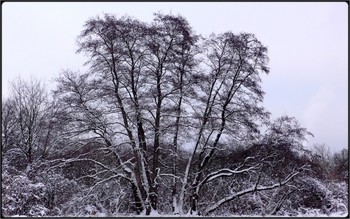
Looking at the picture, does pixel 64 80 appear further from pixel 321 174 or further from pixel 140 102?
pixel 321 174

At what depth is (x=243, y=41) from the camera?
1788 centimetres

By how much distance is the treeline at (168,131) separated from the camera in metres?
16.8

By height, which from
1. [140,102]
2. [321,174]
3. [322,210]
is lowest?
[322,210]

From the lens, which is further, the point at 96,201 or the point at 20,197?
the point at 96,201

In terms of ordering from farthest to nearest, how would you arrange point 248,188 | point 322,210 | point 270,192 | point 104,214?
point 270,192 → point 248,188 → point 322,210 → point 104,214

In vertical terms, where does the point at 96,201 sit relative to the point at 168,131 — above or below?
below

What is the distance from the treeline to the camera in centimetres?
1680

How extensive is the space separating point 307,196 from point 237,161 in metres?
3.51

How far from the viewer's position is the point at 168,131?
1711cm

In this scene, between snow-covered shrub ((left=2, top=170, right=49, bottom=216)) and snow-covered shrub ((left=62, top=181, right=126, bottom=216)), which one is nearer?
snow-covered shrub ((left=2, top=170, right=49, bottom=216))

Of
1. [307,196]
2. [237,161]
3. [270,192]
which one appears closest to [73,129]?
[237,161]

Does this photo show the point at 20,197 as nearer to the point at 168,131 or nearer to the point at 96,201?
the point at 96,201

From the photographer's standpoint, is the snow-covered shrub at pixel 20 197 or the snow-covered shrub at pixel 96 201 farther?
the snow-covered shrub at pixel 96 201

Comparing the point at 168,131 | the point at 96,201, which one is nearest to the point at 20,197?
the point at 96,201
